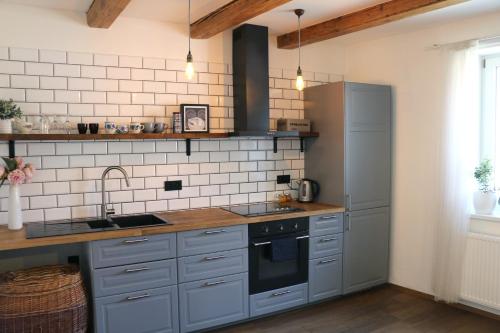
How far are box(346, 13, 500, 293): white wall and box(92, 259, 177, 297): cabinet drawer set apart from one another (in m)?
2.32

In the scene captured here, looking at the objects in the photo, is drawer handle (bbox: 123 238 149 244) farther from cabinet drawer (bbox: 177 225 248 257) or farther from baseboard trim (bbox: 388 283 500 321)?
baseboard trim (bbox: 388 283 500 321)

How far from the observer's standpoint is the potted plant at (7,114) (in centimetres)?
285

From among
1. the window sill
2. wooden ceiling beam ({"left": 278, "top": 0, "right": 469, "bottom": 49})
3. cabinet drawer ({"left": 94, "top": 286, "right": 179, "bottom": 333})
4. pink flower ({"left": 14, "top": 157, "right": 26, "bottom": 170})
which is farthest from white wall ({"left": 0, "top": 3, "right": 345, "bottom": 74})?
the window sill

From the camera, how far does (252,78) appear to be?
367 centimetres

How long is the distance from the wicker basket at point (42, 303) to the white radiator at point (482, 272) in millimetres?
3048

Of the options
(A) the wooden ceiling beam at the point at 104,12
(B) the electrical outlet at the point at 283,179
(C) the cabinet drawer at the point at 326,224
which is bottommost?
(C) the cabinet drawer at the point at 326,224

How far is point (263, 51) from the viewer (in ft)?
12.2

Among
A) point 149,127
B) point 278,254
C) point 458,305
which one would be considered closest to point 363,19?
point 149,127

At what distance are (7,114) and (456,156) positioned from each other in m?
3.48

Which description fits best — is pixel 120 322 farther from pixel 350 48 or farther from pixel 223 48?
pixel 350 48

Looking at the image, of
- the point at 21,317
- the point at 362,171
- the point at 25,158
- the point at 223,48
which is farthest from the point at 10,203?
the point at 362,171

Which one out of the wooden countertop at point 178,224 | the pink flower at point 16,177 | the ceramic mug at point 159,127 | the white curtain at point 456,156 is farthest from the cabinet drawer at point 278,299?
the pink flower at point 16,177

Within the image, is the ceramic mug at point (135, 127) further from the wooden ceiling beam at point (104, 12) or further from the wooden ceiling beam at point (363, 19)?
the wooden ceiling beam at point (363, 19)

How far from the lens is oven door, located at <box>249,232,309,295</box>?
3.39m
